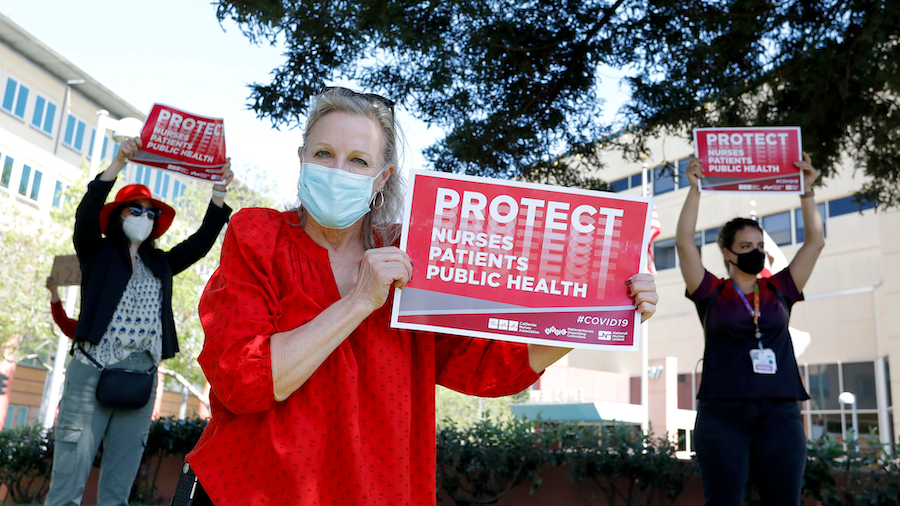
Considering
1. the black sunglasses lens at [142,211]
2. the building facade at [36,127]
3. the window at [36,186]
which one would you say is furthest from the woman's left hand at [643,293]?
the window at [36,186]

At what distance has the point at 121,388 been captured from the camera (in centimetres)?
383

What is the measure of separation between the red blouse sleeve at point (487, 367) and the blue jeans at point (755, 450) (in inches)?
89.3

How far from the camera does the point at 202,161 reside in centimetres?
490

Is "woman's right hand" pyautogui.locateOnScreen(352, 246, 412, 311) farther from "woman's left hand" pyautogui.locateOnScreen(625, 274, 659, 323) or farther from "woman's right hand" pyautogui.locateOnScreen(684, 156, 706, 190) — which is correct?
"woman's right hand" pyautogui.locateOnScreen(684, 156, 706, 190)

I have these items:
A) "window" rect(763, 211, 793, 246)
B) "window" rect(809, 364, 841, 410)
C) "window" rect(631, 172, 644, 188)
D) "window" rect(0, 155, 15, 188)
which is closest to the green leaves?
"window" rect(809, 364, 841, 410)

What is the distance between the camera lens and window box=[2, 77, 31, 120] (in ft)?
105

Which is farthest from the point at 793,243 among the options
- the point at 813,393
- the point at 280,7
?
the point at 280,7

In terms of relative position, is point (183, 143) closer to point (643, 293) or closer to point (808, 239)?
point (643, 293)

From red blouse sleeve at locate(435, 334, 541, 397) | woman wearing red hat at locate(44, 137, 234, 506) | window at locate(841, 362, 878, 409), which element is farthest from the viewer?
window at locate(841, 362, 878, 409)

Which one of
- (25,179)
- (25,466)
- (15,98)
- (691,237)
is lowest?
(25,466)

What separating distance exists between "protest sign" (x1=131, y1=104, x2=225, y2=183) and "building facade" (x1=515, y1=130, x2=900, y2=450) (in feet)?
54.7

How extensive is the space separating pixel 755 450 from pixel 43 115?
37.2 metres

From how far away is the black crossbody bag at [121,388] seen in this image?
380 centimetres

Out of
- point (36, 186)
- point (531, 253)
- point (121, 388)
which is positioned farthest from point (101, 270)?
point (36, 186)
